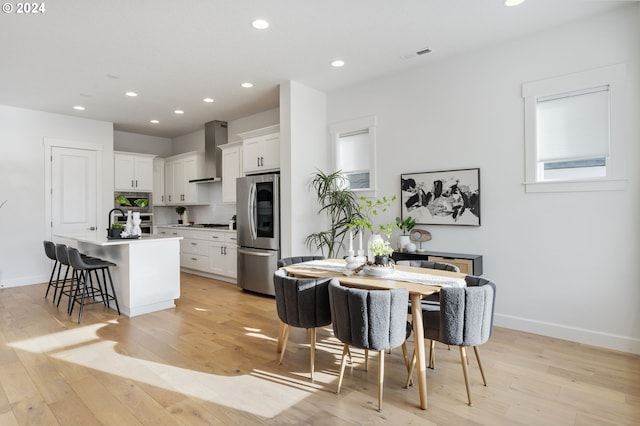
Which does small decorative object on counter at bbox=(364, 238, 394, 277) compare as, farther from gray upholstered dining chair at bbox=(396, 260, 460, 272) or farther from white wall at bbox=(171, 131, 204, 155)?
white wall at bbox=(171, 131, 204, 155)

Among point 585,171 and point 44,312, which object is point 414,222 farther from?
point 44,312

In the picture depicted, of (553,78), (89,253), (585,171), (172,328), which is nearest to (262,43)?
(553,78)

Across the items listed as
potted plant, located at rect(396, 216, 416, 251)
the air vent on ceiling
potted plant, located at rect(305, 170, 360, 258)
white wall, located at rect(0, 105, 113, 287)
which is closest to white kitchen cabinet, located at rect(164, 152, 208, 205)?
white wall, located at rect(0, 105, 113, 287)

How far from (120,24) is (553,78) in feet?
13.4

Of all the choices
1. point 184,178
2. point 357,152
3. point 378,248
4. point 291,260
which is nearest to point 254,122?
point 184,178

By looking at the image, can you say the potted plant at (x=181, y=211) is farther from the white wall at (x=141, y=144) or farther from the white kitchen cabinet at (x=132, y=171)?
the white wall at (x=141, y=144)

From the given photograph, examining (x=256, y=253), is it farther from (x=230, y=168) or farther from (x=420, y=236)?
(x=420, y=236)

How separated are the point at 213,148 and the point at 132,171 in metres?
1.85

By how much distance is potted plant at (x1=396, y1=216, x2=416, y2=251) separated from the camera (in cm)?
413

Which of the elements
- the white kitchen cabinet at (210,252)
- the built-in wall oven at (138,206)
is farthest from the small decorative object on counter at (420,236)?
the built-in wall oven at (138,206)

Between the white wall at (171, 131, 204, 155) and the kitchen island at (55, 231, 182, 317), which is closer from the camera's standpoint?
the kitchen island at (55, 231, 182, 317)

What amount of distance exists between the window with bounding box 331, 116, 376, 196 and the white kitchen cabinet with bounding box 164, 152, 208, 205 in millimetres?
3315

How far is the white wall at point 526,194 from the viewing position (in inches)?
122

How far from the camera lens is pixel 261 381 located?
2.55m
